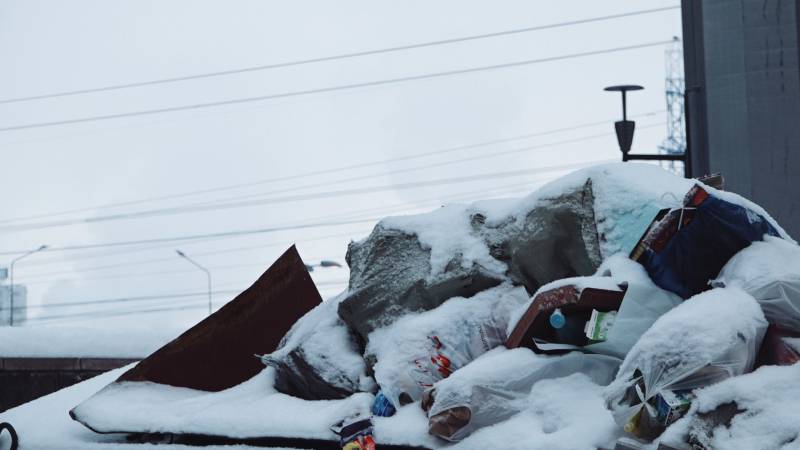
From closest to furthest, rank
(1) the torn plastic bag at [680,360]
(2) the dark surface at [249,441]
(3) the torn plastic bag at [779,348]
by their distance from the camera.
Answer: (1) the torn plastic bag at [680,360] < (3) the torn plastic bag at [779,348] < (2) the dark surface at [249,441]

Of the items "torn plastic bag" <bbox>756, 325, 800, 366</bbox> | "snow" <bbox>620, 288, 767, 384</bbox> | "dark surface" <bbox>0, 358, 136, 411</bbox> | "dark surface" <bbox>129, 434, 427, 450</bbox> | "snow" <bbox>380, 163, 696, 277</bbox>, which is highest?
"snow" <bbox>380, 163, 696, 277</bbox>

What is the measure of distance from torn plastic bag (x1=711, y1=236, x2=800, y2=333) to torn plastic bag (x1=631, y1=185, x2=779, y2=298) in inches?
2.8

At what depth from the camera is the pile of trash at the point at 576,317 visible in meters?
4.22

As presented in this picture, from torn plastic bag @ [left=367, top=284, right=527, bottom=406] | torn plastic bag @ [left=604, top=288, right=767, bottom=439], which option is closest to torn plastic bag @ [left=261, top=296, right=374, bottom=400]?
torn plastic bag @ [left=367, top=284, right=527, bottom=406]

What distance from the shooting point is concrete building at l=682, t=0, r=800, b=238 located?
34.1ft

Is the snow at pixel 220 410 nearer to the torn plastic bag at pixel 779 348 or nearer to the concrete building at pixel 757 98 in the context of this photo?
the torn plastic bag at pixel 779 348

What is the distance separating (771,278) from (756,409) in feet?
2.75

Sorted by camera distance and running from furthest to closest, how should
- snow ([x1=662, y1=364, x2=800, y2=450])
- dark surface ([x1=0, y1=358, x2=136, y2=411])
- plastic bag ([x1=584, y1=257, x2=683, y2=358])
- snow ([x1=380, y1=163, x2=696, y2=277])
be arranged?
dark surface ([x1=0, y1=358, x2=136, y2=411])
snow ([x1=380, y1=163, x2=696, y2=277])
plastic bag ([x1=584, y1=257, x2=683, y2=358])
snow ([x1=662, y1=364, x2=800, y2=450])

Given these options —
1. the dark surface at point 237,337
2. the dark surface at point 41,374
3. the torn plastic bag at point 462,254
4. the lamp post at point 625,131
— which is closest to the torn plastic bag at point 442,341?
the torn plastic bag at point 462,254

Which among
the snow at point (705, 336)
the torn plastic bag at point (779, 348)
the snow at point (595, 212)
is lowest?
the torn plastic bag at point (779, 348)

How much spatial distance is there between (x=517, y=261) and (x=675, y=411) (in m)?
1.98

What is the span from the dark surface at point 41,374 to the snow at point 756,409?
7.25 meters

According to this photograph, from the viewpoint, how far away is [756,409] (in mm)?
3955

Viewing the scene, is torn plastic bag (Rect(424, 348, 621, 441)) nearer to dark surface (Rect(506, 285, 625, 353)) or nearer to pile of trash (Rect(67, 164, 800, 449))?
pile of trash (Rect(67, 164, 800, 449))
